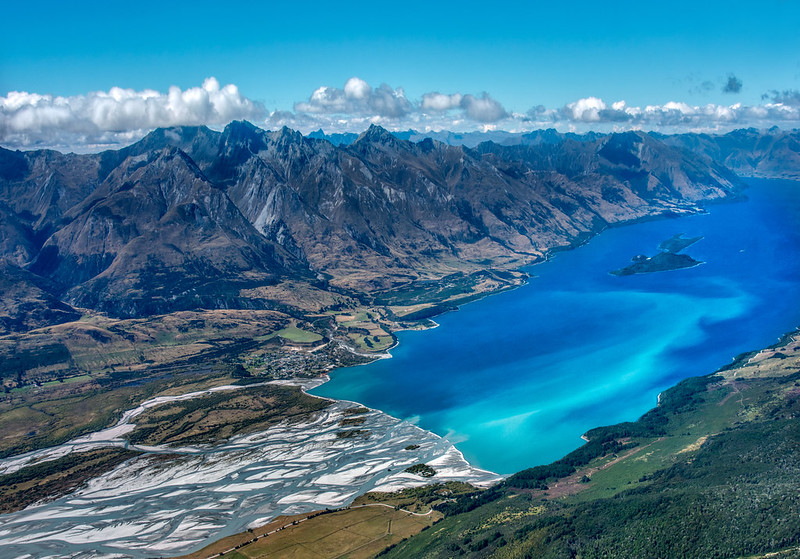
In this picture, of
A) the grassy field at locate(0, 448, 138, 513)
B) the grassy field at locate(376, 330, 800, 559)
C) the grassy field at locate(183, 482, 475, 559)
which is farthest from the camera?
the grassy field at locate(0, 448, 138, 513)

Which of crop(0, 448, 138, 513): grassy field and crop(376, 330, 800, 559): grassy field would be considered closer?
crop(376, 330, 800, 559): grassy field

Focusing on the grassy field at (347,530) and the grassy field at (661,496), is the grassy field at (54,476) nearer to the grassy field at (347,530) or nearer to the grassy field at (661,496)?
the grassy field at (347,530)

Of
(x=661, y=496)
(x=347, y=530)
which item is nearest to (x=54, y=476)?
(x=347, y=530)

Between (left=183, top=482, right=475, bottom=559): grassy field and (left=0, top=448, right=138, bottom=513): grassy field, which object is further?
(left=0, top=448, right=138, bottom=513): grassy field

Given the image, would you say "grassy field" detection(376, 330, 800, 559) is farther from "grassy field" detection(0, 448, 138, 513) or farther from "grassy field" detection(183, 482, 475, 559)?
"grassy field" detection(0, 448, 138, 513)

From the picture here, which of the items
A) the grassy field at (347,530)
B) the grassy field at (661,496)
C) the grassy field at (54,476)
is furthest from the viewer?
the grassy field at (54,476)

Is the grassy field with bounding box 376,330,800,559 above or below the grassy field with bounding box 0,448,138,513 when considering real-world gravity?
above

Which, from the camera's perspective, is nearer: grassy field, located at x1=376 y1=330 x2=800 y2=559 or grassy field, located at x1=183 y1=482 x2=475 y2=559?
grassy field, located at x1=376 y1=330 x2=800 y2=559

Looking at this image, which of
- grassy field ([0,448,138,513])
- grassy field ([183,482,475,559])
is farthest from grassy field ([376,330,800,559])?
grassy field ([0,448,138,513])

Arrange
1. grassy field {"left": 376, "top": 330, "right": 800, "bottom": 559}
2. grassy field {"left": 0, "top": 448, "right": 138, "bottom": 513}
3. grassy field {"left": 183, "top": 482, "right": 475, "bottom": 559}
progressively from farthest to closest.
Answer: grassy field {"left": 0, "top": 448, "right": 138, "bottom": 513} → grassy field {"left": 183, "top": 482, "right": 475, "bottom": 559} → grassy field {"left": 376, "top": 330, "right": 800, "bottom": 559}

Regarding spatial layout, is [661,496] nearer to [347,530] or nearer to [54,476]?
[347,530]

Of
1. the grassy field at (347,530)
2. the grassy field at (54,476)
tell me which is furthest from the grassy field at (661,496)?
the grassy field at (54,476)
